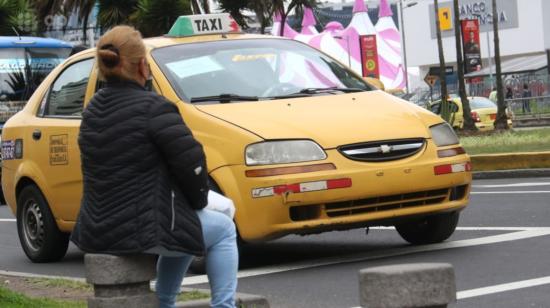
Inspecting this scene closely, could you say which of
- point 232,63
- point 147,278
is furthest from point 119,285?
point 232,63

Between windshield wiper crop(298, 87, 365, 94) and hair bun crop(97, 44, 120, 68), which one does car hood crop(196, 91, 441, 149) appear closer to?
windshield wiper crop(298, 87, 365, 94)

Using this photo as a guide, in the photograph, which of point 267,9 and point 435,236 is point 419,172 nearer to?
point 435,236

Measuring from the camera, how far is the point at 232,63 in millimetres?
9773

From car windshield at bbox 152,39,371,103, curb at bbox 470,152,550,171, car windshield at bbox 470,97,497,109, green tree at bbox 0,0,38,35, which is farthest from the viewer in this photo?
car windshield at bbox 470,97,497,109

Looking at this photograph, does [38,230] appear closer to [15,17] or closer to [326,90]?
[326,90]

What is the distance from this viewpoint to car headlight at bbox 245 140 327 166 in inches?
340

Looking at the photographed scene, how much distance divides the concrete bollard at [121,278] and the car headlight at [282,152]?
3026 millimetres

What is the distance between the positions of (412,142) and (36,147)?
3258 millimetres

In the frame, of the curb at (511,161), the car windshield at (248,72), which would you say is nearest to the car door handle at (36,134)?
the car windshield at (248,72)

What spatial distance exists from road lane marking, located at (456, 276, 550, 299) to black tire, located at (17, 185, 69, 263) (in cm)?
407

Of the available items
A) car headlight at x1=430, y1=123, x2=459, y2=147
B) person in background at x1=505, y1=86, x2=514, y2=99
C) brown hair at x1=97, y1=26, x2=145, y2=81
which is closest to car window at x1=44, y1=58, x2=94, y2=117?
car headlight at x1=430, y1=123, x2=459, y2=147

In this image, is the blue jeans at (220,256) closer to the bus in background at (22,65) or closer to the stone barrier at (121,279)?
the stone barrier at (121,279)

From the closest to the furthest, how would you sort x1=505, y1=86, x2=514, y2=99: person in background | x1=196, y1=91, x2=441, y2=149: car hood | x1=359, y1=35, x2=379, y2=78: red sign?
x1=196, y1=91, x2=441, y2=149: car hood → x1=505, y1=86, x2=514, y2=99: person in background → x1=359, y1=35, x2=379, y2=78: red sign

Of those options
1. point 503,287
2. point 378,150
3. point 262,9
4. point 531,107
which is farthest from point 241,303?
point 531,107
